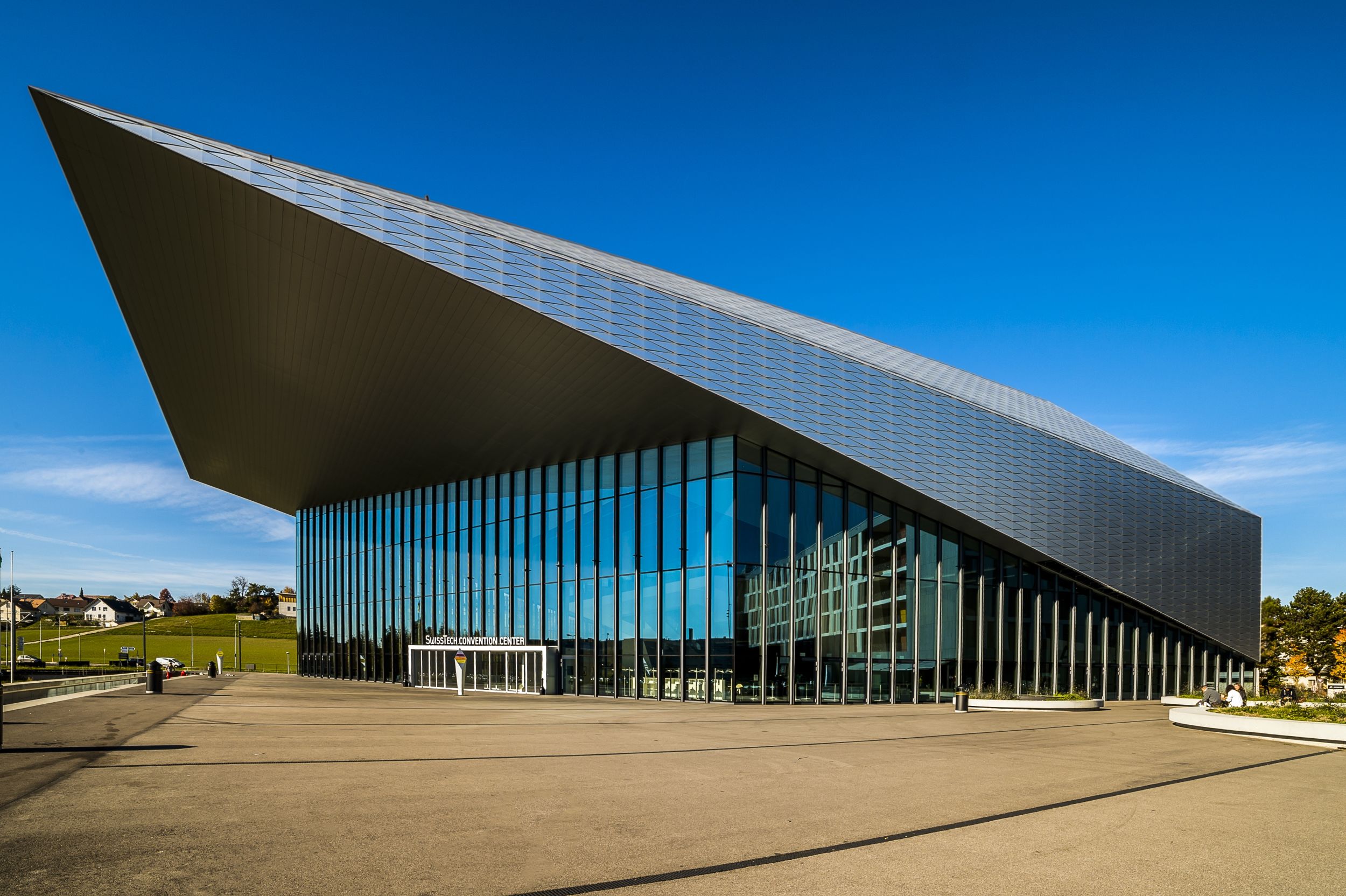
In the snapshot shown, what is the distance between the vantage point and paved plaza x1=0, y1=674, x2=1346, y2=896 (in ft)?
23.4

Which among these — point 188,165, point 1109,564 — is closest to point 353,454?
point 188,165

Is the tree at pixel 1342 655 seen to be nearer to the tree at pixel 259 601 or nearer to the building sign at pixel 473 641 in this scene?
the building sign at pixel 473 641

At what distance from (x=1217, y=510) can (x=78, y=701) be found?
48.1m

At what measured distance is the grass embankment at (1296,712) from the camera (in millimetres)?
21172

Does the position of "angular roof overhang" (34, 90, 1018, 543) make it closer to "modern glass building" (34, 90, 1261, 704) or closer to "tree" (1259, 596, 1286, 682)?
"modern glass building" (34, 90, 1261, 704)

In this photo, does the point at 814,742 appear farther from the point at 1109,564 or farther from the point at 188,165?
the point at 1109,564

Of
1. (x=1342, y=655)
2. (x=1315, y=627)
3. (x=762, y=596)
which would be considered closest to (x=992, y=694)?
(x=762, y=596)

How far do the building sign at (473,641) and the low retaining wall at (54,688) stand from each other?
13.3m

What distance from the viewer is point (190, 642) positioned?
124375 millimetres

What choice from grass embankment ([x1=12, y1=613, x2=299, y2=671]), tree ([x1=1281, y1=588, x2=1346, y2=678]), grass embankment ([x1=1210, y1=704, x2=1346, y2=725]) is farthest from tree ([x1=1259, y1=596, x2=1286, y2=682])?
grass embankment ([x1=12, y1=613, x2=299, y2=671])

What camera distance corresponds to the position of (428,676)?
4766 centimetres

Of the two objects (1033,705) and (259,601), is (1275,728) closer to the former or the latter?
(1033,705)

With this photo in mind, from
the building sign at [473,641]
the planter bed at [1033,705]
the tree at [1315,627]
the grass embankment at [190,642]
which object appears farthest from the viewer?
the grass embankment at [190,642]

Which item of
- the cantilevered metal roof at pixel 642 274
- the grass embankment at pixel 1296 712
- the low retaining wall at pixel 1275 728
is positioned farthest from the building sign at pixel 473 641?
the grass embankment at pixel 1296 712
